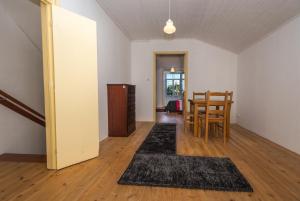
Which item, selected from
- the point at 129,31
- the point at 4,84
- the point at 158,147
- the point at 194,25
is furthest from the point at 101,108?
the point at 194,25

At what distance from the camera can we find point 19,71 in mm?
3143

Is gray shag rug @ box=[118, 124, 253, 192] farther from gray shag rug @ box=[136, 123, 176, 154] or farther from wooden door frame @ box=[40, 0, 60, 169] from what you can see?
wooden door frame @ box=[40, 0, 60, 169]

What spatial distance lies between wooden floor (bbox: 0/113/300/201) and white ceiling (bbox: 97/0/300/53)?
218 centimetres

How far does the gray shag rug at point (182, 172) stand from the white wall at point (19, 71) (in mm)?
2154

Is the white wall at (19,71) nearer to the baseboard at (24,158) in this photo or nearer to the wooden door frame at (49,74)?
the baseboard at (24,158)

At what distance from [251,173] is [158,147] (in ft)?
4.65

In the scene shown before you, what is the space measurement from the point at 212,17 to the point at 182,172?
3.15 meters

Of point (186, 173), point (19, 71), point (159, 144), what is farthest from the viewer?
point (159, 144)

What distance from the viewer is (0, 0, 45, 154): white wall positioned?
2859mm

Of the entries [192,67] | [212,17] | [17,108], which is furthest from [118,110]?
[192,67]

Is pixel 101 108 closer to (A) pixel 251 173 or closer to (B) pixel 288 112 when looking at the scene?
(A) pixel 251 173

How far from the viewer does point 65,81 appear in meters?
2.24

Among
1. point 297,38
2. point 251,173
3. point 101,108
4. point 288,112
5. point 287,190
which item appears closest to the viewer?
point 287,190

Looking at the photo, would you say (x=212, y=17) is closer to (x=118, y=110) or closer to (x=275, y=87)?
(x=275, y=87)
